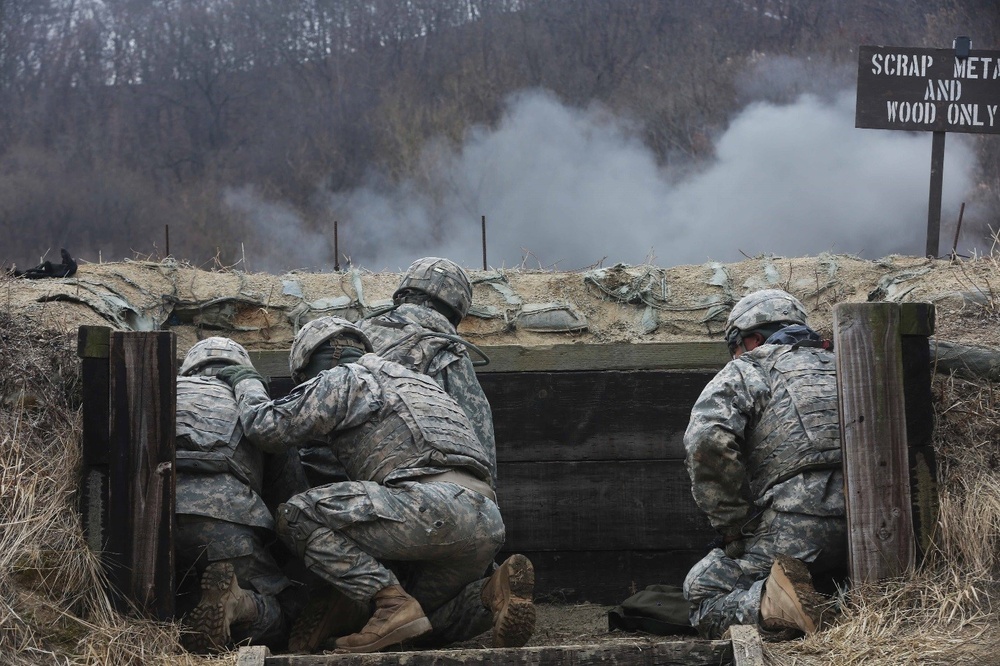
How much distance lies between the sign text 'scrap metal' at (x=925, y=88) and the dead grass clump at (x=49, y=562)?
5936 millimetres

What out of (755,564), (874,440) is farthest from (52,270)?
(874,440)

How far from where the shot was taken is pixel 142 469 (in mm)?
4918

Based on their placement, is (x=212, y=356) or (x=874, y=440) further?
(x=212, y=356)

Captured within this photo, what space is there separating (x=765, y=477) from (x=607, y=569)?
2.16 meters

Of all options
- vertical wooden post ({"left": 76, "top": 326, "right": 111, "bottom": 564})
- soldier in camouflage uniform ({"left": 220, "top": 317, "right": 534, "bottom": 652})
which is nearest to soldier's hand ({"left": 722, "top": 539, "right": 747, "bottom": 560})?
soldier in camouflage uniform ({"left": 220, "top": 317, "right": 534, "bottom": 652})

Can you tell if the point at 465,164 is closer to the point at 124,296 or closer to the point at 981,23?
the point at 981,23

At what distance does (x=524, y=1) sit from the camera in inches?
875

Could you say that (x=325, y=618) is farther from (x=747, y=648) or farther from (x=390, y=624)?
(x=747, y=648)

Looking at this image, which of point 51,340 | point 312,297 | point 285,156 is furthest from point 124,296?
point 285,156

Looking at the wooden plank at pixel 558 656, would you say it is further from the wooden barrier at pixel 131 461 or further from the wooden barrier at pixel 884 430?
the wooden barrier at pixel 884 430

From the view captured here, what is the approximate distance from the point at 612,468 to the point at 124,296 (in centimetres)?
332

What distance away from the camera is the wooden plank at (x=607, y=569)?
288 inches

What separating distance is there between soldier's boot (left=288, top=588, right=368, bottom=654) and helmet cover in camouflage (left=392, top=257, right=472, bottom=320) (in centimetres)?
191

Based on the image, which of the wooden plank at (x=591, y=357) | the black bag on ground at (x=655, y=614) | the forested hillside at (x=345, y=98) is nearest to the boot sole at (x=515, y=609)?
the black bag on ground at (x=655, y=614)
